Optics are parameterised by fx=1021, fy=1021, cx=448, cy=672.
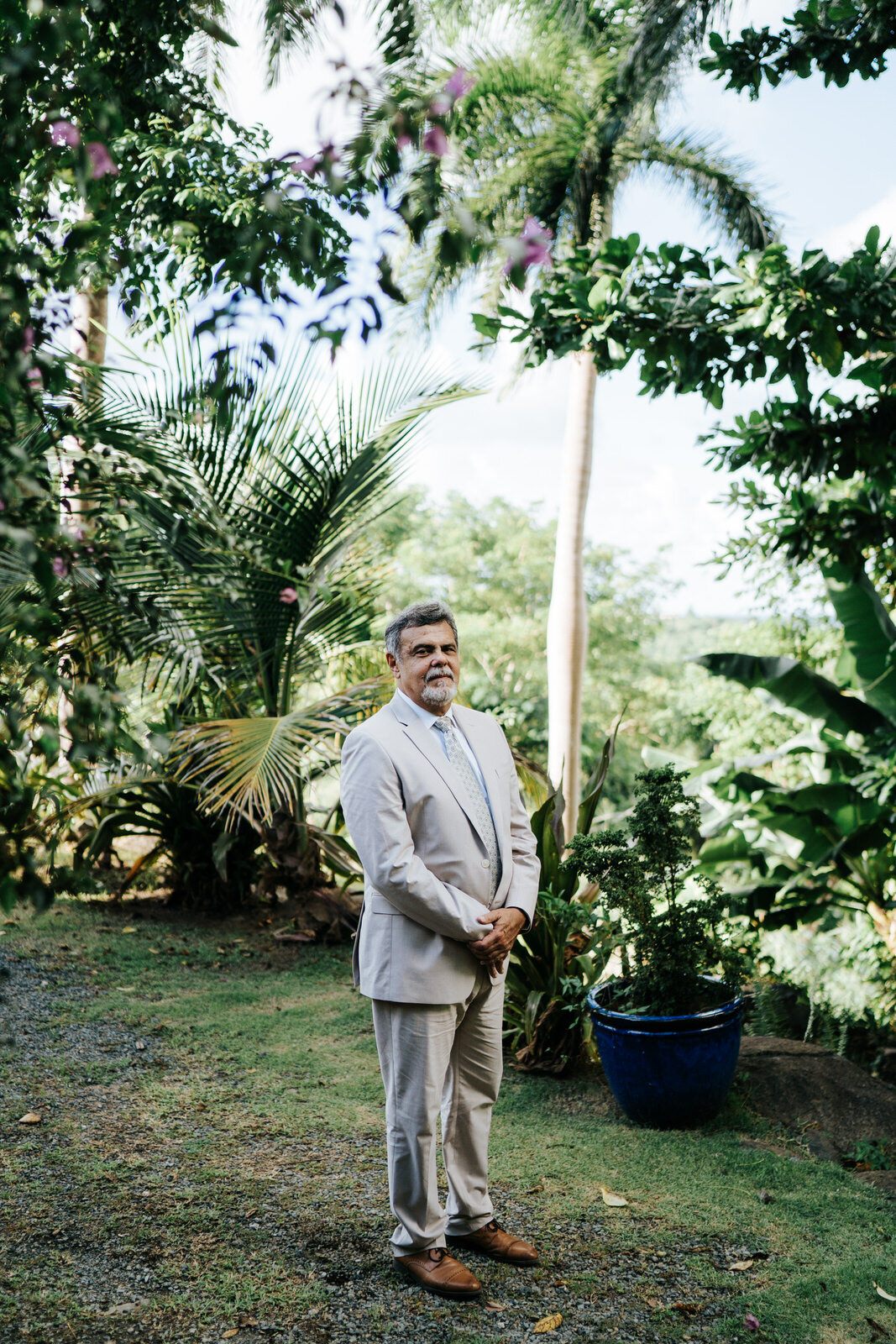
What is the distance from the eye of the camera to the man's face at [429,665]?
9.73ft

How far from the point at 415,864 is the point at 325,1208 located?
1.36 m

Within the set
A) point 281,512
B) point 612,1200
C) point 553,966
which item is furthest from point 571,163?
point 612,1200

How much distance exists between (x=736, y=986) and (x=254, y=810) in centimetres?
388

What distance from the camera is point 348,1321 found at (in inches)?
104

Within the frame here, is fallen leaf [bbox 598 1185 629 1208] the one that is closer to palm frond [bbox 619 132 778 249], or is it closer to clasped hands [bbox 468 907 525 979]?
clasped hands [bbox 468 907 525 979]

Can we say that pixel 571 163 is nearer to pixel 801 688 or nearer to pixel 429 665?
pixel 801 688

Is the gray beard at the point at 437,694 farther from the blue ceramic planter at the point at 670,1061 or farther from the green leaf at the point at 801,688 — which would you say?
the green leaf at the point at 801,688

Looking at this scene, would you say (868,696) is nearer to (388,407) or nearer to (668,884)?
(668,884)

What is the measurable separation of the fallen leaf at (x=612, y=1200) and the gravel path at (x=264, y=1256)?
108 millimetres

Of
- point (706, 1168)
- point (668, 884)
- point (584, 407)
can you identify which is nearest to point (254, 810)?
point (668, 884)

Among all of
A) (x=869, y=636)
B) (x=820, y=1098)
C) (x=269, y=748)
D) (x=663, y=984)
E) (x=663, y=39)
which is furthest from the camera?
(x=663, y=39)

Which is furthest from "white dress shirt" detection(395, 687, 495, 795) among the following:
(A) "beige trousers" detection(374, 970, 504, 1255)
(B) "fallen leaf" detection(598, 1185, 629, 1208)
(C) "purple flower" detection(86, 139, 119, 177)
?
(C) "purple flower" detection(86, 139, 119, 177)

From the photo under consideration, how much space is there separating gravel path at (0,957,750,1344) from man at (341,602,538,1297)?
160 millimetres

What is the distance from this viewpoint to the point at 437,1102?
2.77 m
